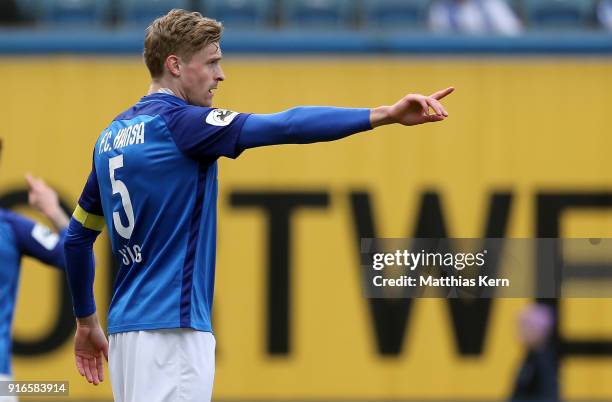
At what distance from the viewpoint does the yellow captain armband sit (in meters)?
4.01

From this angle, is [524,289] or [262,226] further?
[262,226]

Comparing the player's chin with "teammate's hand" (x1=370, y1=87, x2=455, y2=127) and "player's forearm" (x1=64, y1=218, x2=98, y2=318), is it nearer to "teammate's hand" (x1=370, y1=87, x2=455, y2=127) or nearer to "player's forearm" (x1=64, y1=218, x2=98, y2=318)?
"player's forearm" (x1=64, y1=218, x2=98, y2=318)

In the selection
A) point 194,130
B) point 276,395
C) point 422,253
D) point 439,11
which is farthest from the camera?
point 439,11

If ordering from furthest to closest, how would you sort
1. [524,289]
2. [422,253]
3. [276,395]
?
[276,395], [524,289], [422,253]

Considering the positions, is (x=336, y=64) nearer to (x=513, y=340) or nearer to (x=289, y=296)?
(x=289, y=296)

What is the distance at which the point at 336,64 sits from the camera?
29.5 ft

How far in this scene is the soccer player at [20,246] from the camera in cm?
514

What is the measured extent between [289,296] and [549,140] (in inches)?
86.8

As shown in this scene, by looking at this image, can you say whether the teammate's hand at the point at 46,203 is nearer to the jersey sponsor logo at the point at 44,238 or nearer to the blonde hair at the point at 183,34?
the jersey sponsor logo at the point at 44,238

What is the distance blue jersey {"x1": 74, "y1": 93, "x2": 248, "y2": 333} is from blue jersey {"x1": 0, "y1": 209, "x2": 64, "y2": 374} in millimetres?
1534

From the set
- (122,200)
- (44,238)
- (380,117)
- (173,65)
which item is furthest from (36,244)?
(380,117)

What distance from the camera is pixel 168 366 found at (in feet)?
11.9

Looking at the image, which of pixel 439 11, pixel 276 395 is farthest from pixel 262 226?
pixel 439 11

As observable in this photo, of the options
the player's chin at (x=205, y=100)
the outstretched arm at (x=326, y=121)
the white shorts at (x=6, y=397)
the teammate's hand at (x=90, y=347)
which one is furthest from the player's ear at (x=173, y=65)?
the white shorts at (x=6, y=397)
